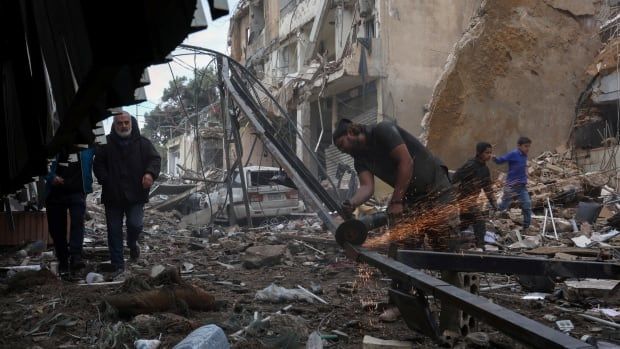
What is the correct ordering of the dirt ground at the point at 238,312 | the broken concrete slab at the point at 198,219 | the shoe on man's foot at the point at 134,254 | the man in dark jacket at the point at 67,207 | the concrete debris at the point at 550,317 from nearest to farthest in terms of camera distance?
the dirt ground at the point at 238,312, the concrete debris at the point at 550,317, the man in dark jacket at the point at 67,207, the shoe on man's foot at the point at 134,254, the broken concrete slab at the point at 198,219

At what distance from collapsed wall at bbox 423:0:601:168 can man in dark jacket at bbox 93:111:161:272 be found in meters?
10.6

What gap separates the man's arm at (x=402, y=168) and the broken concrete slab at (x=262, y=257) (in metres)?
3.06

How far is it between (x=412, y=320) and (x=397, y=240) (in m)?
1.44

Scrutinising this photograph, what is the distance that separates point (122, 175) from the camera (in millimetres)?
6266

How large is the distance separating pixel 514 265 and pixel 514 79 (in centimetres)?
1276

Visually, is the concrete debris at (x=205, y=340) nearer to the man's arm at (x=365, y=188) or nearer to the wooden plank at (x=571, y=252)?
the man's arm at (x=365, y=188)

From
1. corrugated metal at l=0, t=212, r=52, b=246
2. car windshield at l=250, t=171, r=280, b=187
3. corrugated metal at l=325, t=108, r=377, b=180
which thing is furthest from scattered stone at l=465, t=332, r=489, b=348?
corrugated metal at l=325, t=108, r=377, b=180

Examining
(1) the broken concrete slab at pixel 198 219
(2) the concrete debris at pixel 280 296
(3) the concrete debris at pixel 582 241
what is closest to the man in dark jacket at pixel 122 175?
(2) the concrete debris at pixel 280 296

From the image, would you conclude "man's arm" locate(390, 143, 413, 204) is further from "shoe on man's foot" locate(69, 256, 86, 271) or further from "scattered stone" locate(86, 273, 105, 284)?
"shoe on man's foot" locate(69, 256, 86, 271)

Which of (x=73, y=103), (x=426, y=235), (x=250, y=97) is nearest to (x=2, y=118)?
(x=73, y=103)

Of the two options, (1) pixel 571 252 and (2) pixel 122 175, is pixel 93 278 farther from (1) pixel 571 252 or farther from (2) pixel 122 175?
(1) pixel 571 252

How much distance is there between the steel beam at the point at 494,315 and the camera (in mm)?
1981

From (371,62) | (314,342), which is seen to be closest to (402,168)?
(314,342)

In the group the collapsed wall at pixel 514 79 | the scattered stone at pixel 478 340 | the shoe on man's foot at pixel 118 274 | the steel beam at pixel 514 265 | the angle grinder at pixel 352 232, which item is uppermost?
the collapsed wall at pixel 514 79
